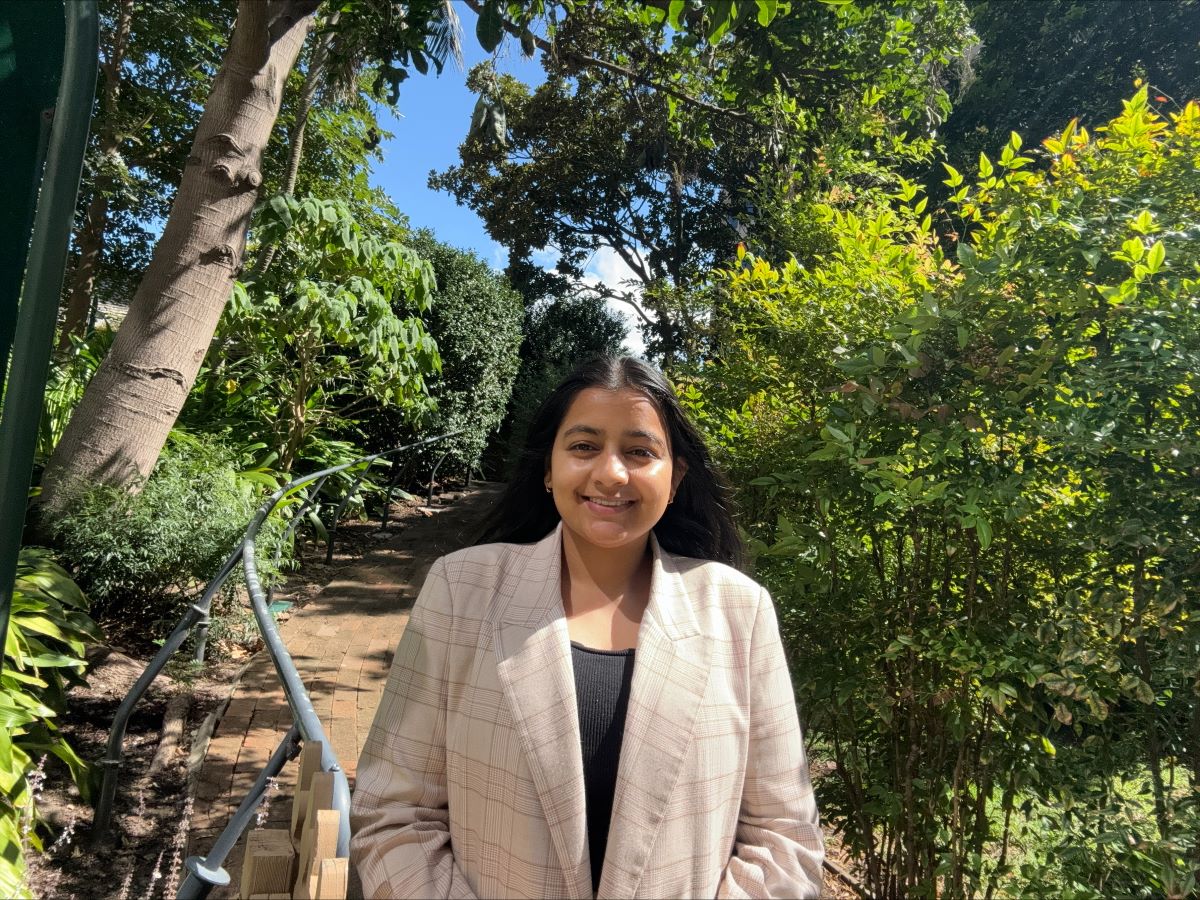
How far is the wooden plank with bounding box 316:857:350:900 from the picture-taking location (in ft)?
2.86

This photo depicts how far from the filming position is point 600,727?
1.36 m

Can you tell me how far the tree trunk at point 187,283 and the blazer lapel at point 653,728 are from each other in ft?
12.7

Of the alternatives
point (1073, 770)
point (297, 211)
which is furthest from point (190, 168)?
point (1073, 770)

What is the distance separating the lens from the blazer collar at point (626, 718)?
1.25 m

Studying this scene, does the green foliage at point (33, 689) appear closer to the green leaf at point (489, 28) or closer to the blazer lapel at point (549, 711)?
the blazer lapel at point (549, 711)

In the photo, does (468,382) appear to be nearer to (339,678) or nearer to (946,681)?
(339,678)

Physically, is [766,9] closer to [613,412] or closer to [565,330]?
[613,412]

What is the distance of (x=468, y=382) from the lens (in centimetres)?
1138

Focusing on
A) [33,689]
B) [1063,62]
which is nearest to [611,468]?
[33,689]

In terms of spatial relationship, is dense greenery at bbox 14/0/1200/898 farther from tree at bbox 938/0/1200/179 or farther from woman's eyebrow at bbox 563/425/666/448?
tree at bbox 938/0/1200/179

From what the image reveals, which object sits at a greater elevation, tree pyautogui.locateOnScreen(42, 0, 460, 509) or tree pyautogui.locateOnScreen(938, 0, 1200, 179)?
tree pyautogui.locateOnScreen(938, 0, 1200, 179)

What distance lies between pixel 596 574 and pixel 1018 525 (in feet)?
4.72

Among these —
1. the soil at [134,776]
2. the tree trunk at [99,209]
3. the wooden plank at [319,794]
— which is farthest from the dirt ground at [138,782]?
the tree trunk at [99,209]

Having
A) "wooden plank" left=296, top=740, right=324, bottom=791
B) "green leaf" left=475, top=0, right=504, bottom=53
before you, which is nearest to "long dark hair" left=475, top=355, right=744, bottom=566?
"wooden plank" left=296, top=740, right=324, bottom=791
